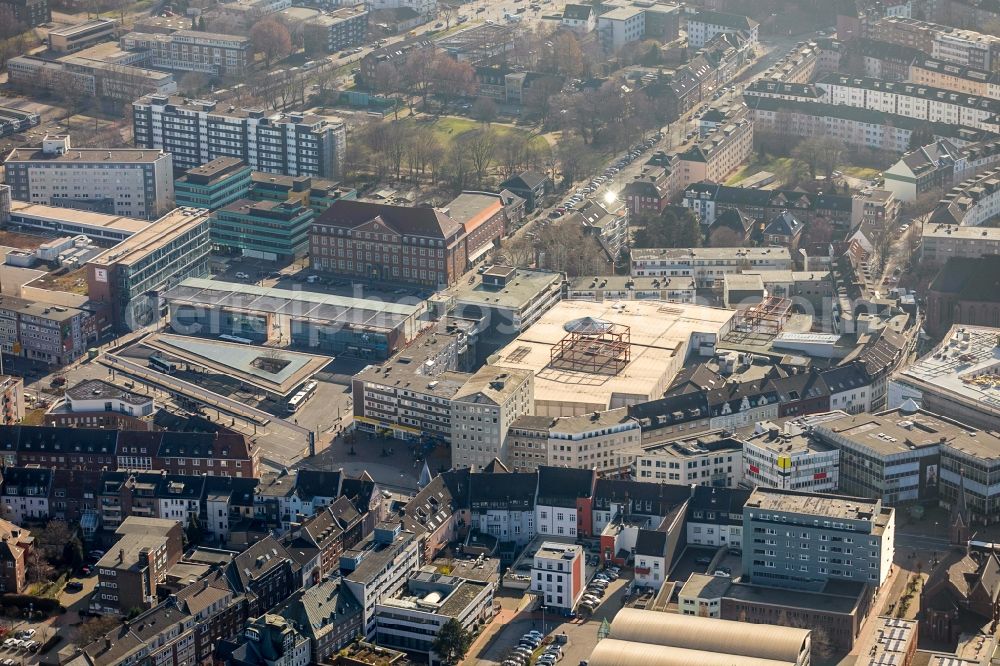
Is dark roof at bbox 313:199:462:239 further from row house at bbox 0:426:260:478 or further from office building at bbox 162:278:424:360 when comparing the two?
row house at bbox 0:426:260:478

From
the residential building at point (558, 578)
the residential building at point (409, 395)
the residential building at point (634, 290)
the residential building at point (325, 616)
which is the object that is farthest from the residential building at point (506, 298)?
the residential building at point (325, 616)

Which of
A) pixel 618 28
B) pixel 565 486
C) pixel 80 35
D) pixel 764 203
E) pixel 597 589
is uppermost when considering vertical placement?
pixel 618 28

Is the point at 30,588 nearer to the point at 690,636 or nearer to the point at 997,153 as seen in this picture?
the point at 690,636

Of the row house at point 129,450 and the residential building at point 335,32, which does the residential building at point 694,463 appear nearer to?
the row house at point 129,450

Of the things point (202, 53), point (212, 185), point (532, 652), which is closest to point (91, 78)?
point (202, 53)

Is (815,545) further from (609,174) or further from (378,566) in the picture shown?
(609,174)

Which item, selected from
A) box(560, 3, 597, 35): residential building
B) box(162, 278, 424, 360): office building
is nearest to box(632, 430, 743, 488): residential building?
box(162, 278, 424, 360): office building
